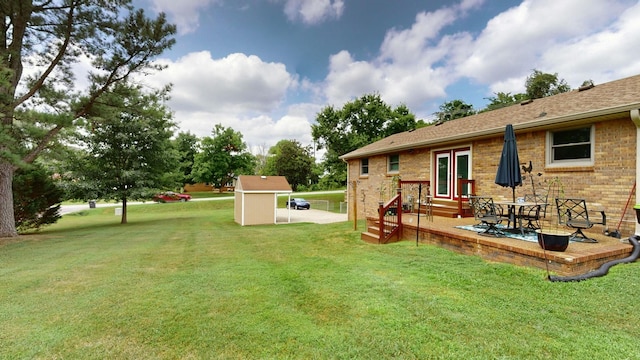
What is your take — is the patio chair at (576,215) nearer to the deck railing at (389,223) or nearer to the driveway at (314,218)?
the deck railing at (389,223)

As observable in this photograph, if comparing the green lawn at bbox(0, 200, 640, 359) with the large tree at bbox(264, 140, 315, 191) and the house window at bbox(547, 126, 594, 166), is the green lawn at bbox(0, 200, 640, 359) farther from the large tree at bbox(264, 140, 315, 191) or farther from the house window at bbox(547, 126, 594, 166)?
the large tree at bbox(264, 140, 315, 191)

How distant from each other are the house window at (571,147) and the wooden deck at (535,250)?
5.04 ft

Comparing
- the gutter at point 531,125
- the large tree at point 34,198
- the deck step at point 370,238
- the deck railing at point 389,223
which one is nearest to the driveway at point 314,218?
the gutter at point 531,125

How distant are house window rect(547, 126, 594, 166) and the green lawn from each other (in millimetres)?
2796

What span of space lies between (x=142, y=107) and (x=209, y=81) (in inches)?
228

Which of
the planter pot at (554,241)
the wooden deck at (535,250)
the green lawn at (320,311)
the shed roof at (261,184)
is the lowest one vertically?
the green lawn at (320,311)

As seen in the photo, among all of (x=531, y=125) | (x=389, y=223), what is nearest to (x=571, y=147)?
(x=531, y=125)

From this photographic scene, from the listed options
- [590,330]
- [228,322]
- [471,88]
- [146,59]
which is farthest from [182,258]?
[471,88]

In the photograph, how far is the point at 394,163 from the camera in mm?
11906

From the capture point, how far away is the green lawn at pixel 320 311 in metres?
2.54

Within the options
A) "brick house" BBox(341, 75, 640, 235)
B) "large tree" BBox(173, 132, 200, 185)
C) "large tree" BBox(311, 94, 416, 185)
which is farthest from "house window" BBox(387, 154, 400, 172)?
"large tree" BBox(173, 132, 200, 185)

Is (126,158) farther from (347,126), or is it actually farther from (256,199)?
(347,126)

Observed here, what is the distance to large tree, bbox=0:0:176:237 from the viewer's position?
9656mm

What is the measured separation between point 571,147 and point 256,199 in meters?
14.4
